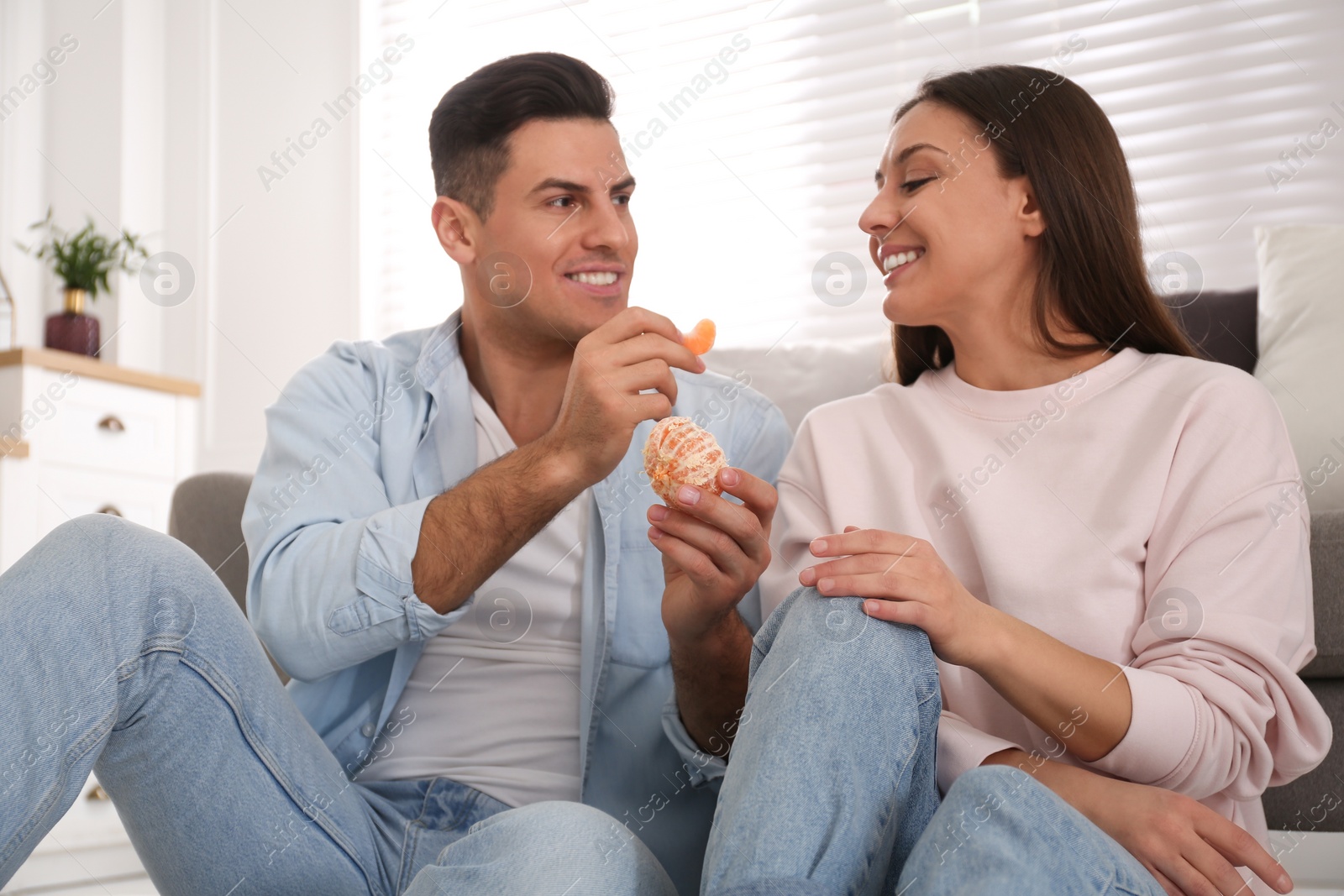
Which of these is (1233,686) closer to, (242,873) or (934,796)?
(934,796)

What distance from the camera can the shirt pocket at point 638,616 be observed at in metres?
1.29

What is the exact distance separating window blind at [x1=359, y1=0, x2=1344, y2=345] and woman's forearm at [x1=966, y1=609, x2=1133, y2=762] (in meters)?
1.58

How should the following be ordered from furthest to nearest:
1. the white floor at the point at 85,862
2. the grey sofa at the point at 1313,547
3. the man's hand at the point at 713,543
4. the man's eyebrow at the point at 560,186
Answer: the white floor at the point at 85,862, the man's eyebrow at the point at 560,186, the grey sofa at the point at 1313,547, the man's hand at the point at 713,543

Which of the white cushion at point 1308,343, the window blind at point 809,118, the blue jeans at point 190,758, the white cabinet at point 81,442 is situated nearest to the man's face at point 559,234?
the blue jeans at point 190,758

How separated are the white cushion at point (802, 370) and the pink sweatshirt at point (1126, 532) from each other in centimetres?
63

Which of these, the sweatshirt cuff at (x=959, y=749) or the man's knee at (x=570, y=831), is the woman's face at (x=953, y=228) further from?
the man's knee at (x=570, y=831)

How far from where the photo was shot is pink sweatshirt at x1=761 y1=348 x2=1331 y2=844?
93 cm

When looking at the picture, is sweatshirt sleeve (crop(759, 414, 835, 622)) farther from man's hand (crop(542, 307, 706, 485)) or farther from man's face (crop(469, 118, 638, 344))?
man's face (crop(469, 118, 638, 344))

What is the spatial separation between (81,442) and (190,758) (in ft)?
6.75

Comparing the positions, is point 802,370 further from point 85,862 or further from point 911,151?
point 85,862

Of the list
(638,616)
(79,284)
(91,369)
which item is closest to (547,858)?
(638,616)

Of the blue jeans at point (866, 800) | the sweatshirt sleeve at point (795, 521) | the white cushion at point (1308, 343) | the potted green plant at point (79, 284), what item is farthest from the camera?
the potted green plant at point (79, 284)

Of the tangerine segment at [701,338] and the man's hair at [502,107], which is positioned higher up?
the man's hair at [502,107]

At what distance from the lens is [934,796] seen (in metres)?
0.84
